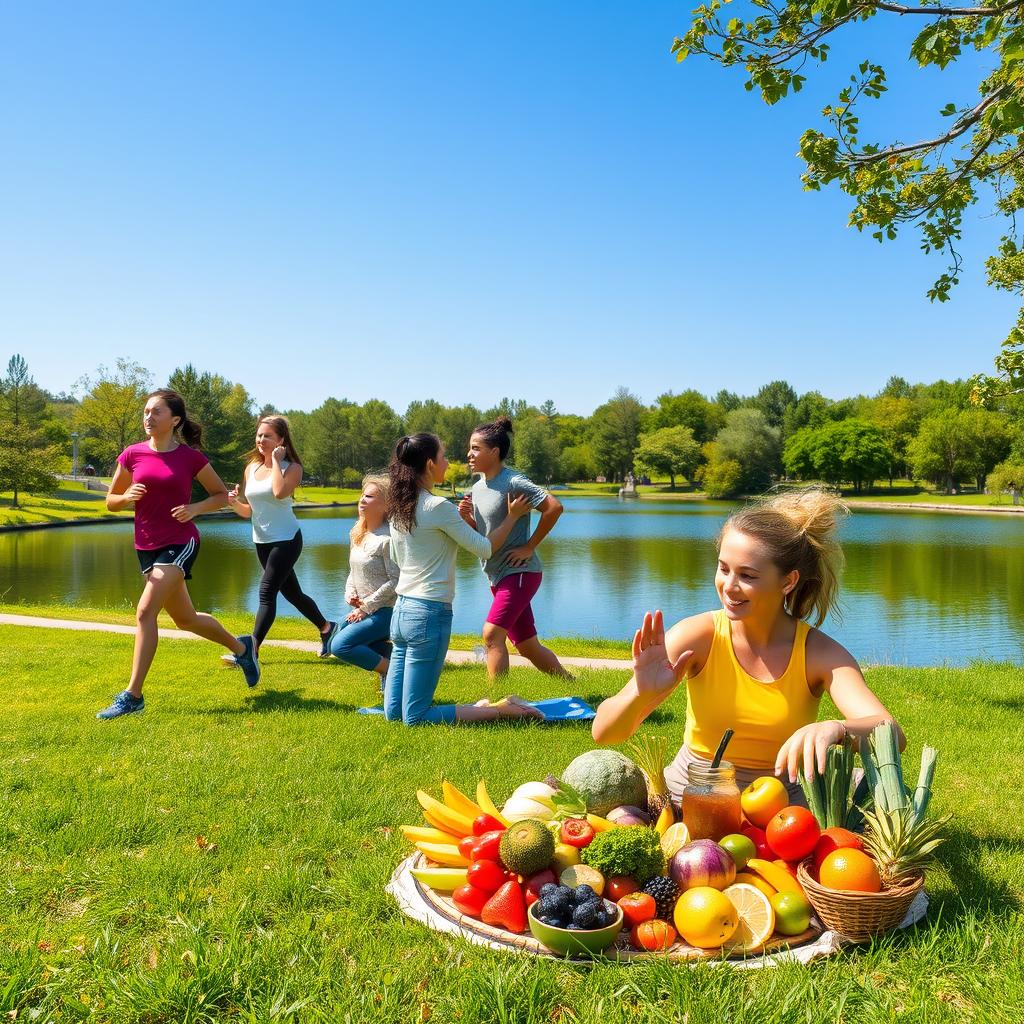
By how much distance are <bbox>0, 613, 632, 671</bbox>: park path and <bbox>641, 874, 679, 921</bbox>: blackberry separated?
4961mm

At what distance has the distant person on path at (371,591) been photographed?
7.04 m

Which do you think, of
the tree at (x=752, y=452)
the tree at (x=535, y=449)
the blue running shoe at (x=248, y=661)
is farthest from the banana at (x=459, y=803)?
the tree at (x=535, y=449)

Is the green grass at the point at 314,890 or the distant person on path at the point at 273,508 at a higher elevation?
the distant person on path at the point at 273,508

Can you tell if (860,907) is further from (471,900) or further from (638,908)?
(471,900)

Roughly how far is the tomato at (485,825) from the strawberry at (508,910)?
1.07ft

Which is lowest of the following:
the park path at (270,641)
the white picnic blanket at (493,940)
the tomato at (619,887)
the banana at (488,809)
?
the park path at (270,641)

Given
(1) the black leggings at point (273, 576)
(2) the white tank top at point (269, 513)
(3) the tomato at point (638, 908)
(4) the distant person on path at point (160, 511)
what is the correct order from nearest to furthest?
1. (3) the tomato at point (638, 908)
2. (4) the distant person on path at point (160, 511)
3. (1) the black leggings at point (273, 576)
4. (2) the white tank top at point (269, 513)

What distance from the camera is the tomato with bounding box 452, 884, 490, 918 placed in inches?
118

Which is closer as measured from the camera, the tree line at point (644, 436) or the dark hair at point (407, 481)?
the dark hair at point (407, 481)

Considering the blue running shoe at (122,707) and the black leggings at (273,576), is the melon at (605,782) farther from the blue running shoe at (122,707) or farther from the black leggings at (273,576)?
the black leggings at (273,576)

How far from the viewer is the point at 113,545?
35031 millimetres

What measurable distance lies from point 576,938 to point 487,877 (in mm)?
458

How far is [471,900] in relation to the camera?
3008mm

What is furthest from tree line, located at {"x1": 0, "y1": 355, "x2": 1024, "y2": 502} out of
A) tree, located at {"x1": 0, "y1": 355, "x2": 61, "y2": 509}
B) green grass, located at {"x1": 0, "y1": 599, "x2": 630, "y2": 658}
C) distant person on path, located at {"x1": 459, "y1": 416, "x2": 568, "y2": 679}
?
distant person on path, located at {"x1": 459, "y1": 416, "x2": 568, "y2": 679}
